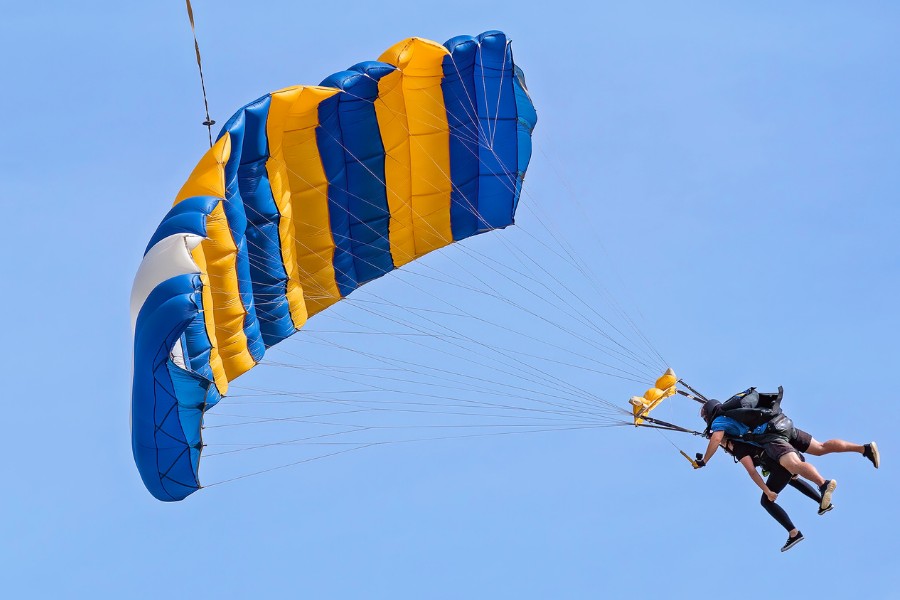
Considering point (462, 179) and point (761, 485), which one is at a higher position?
point (462, 179)

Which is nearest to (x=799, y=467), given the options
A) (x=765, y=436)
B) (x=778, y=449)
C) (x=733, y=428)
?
(x=778, y=449)

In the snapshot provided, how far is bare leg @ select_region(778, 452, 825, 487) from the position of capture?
1617 centimetres

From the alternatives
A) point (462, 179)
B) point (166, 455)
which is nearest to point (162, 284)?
point (166, 455)

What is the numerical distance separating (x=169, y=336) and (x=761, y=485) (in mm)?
5648

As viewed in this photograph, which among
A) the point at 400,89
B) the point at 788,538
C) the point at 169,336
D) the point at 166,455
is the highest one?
the point at 400,89

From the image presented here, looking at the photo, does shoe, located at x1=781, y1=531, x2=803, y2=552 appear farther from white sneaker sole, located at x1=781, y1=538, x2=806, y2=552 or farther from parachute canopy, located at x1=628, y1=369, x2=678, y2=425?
parachute canopy, located at x1=628, y1=369, x2=678, y2=425

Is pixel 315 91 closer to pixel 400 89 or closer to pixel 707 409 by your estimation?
pixel 400 89

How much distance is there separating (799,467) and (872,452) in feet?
2.31

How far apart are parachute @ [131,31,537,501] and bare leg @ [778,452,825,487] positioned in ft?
15.4

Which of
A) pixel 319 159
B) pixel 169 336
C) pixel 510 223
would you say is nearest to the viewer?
pixel 169 336

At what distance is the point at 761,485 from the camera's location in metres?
16.7

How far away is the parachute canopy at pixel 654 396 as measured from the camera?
17359mm

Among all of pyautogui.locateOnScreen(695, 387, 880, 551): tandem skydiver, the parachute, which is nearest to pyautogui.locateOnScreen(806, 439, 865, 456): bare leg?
pyautogui.locateOnScreen(695, 387, 880, 551): tandem skydiver

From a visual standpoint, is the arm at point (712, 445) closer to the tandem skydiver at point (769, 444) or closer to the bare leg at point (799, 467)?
the tandem skydiver at point (769, 444)
